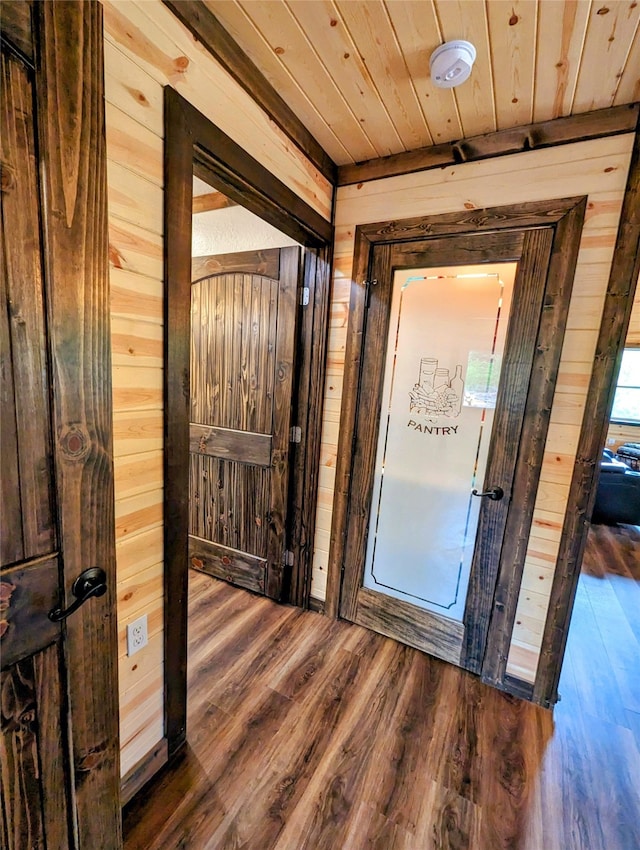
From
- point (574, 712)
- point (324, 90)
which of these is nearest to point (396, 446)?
point (574, 712)

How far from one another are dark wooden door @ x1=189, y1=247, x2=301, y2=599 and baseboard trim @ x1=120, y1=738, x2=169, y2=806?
1.03 m

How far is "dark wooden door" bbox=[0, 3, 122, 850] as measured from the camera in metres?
0.65

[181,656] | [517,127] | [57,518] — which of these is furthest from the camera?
[517,127]

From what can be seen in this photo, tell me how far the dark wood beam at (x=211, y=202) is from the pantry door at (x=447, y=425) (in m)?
1.01

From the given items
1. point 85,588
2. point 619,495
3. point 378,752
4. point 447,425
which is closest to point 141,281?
point 85,588

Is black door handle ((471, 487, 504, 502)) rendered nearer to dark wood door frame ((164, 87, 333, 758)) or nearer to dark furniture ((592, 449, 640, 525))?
dark wood door frame ((164, 87, 333, 758))

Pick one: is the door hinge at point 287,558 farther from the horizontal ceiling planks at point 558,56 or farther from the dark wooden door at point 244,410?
the horizontal ceiling planks at point 558,56

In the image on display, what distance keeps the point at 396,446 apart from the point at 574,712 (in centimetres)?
147

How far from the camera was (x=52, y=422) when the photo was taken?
28.7 inches

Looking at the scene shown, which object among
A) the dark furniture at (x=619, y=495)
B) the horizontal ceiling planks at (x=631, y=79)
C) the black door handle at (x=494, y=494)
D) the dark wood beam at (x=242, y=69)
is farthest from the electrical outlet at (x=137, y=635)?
the dark furniture at (x=619, y=495)

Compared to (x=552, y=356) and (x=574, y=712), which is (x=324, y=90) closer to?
(x=552, y=356)

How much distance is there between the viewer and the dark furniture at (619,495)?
3.61 metres

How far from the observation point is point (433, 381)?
1.82 meters

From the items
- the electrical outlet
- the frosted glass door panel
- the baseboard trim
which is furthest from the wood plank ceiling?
the baseboard trim
